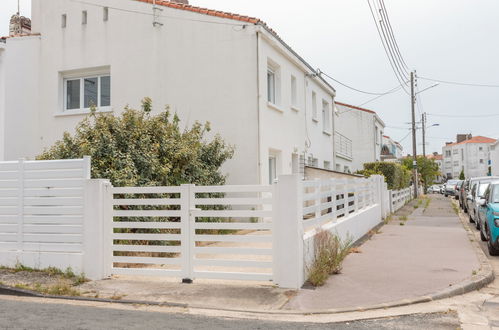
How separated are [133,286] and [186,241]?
3.33ft

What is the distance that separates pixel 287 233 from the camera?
6.89m

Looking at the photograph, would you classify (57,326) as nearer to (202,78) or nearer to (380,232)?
(202,78)

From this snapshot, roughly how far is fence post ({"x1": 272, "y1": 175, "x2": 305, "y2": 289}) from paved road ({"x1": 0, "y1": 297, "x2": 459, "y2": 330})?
1468 mm

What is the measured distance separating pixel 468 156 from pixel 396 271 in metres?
103

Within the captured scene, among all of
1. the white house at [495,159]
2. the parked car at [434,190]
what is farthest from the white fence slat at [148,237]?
the parked car at [434,190]

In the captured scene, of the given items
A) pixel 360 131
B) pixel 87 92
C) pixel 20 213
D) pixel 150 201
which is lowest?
pixel 20 213

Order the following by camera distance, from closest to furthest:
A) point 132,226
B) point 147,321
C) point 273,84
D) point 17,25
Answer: point 147,321
point 132,226
point 273,84
point 17,25

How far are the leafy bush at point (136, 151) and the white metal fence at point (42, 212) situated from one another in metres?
1.60

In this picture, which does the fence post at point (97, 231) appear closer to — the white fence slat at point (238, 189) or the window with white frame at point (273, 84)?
the white fence slat at point (238, 189)

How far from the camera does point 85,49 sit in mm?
15250

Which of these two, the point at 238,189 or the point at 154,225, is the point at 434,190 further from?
the point at 154,225

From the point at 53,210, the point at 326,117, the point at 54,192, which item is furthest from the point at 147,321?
the point at 326,117

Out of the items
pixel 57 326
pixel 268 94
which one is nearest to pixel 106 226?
pixel 57 326

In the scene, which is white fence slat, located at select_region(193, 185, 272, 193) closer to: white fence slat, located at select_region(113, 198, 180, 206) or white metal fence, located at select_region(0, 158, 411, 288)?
white metal fence, located at select_region(0, 158, 411, 288)
